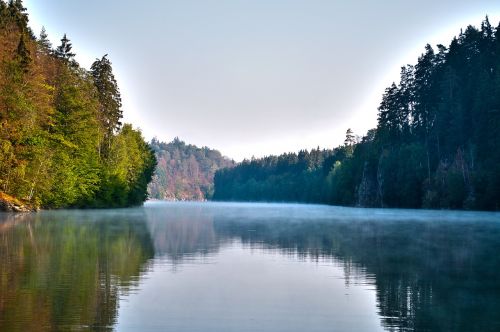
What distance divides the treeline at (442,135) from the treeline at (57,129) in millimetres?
51207

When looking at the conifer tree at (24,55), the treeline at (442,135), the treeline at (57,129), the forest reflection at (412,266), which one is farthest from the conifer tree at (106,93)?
the forest reflection at (412,266)

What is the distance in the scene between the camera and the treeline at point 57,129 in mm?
66250

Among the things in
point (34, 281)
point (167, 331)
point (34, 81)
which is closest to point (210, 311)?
point (167, 331)

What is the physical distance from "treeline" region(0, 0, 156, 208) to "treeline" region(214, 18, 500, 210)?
168 feet

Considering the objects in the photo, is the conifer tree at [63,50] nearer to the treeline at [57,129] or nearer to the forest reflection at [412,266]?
the treeline at [57,129]

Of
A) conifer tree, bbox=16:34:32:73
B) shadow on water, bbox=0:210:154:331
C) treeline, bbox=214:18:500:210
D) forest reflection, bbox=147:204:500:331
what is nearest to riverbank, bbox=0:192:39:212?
conifer tree, bbox=16:34:32:73

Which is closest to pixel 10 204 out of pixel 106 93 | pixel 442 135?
pixel 106 93

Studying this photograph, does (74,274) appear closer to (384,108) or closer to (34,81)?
(34,81)

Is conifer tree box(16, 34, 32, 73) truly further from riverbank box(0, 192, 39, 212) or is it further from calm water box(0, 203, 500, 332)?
calm water box(0, 203, 500, 332)

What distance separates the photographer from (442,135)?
113875 millimetres

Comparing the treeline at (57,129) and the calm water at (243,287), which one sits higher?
the treeline at (57,129)

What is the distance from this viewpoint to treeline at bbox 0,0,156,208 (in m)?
66.2

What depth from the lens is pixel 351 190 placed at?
15288 centimetres

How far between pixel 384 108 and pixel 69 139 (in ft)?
256
